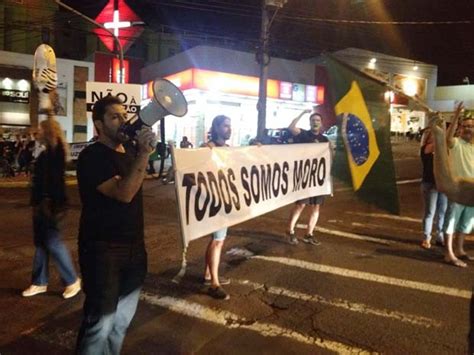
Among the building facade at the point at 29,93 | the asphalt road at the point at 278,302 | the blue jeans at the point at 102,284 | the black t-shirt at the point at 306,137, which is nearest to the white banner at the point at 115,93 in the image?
the asphalt road at the point at 278,302

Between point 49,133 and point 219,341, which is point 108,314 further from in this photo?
point 49,133

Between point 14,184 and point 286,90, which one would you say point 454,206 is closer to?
point 14,184

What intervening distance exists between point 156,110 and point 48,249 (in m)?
2.69

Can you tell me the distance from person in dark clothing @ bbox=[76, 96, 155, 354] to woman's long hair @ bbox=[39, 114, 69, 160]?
2.04 metres

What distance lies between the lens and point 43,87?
5961 millimetres

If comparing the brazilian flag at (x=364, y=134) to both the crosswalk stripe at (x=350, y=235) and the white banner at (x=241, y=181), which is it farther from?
the crosswalk stripe at (x=350, y=235)

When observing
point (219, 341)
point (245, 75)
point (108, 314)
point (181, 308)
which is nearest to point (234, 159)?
point (181, 308)

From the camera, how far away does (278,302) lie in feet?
17.0

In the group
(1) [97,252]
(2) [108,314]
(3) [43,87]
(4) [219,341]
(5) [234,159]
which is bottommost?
(4) [219,341]

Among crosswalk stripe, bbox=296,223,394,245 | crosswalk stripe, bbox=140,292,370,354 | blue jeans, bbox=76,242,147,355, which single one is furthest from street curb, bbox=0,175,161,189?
blue jeans, bbox=76,242,147,355

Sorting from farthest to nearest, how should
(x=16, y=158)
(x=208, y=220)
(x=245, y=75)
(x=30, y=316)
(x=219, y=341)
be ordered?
1. (x=245, y=75)
2. (x=16, y=158)
3. (x=208, y=220)
4. (x=30, y=316)
5. (x=219, y=341)

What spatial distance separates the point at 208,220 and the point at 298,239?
10.7 feet

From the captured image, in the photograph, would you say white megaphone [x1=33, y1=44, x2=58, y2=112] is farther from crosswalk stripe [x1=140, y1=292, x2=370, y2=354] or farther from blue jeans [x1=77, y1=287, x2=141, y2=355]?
blue jeans [x1=77, y1=287, x2=141, y2=355]

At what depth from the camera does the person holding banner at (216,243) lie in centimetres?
523
